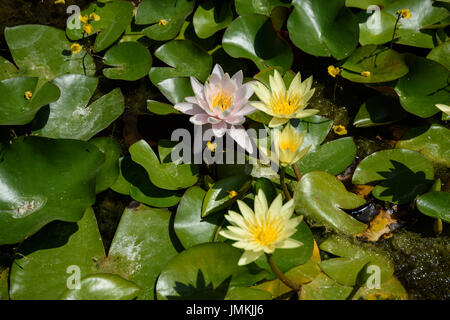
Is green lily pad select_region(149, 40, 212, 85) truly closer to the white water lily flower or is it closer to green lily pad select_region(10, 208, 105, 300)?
green lily pad select_region(10, 208, 105, 300)

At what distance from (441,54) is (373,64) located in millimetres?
479

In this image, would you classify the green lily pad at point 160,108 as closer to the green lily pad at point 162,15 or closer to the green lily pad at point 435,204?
the green lily pad at point 162,15

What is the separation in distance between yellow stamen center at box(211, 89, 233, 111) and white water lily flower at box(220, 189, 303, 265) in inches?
26.7

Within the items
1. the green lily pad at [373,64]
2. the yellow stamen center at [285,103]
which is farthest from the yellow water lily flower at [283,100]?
the green lily pad at [373,64]

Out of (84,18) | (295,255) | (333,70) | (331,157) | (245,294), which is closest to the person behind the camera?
(245,294)

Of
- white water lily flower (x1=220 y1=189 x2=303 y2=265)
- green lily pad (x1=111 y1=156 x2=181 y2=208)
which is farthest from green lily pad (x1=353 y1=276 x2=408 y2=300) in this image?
green lily pad (x1=111 y1=156 x2=181 y2=208)

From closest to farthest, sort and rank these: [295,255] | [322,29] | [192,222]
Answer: [295,255] < [192,222] < [322,29]

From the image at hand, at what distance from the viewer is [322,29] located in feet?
8.84

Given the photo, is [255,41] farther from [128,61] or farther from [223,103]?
[128,61]

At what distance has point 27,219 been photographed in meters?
2.04

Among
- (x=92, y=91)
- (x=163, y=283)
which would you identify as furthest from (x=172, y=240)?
(x=92, y=91)

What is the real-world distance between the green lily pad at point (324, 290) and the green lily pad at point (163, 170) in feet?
2.80

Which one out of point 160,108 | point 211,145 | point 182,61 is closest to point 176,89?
point 160,108

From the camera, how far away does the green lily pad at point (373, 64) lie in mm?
2543
